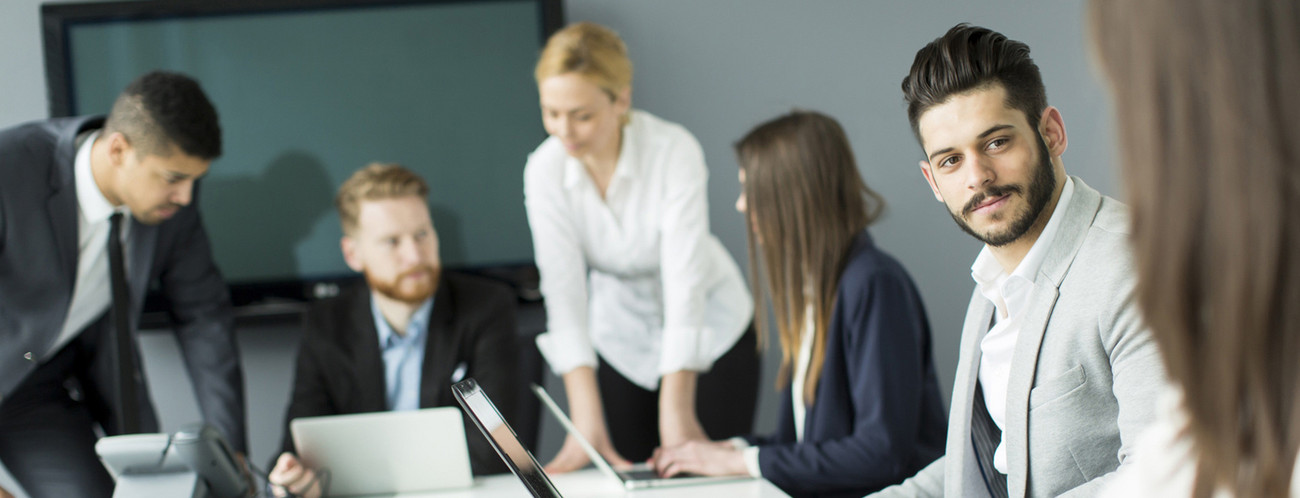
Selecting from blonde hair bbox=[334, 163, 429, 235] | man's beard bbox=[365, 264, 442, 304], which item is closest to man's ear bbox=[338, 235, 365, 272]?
blonde hair bbox=[334, 163, 429, 235]

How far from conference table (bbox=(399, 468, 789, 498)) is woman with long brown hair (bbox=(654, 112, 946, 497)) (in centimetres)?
6

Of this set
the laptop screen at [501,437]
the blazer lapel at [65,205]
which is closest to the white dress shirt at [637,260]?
the blazer lapel at [65,205]

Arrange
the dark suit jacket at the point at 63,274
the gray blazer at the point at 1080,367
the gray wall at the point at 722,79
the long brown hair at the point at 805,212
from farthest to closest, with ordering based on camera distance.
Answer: the gray wall at the point at 722,79 → the dark suit jacket at the point at 63,274 → the long brown hair at the point at 805,212 → the gray blazer at the point at 1080,367

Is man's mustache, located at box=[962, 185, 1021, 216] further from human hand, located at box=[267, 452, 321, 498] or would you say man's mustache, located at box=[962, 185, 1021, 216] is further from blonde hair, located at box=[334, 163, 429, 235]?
blonde hair, located at box=[334, 163, 429, 235]

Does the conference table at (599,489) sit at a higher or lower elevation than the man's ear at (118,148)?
lower

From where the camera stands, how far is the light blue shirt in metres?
2.35

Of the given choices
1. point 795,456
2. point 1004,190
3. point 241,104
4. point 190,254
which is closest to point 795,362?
point 795,456

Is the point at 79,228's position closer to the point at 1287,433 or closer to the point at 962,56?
the point at 962,56

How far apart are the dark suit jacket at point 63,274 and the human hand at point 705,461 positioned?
4.16 ft

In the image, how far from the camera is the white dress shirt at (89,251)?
2172 millimetres

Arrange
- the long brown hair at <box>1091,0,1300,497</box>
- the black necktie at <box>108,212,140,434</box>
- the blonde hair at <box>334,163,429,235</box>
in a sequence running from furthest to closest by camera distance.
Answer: the blonde hair at <box>334,163,429,235</box>, the black necktie at <box>108,212,140,434</box>, the long brown hair at <box>1091,0,1300,497</box>

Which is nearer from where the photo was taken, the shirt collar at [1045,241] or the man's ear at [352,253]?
the shirt collar at [1045,241]

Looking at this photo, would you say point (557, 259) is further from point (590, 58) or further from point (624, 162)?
point (590, 58)

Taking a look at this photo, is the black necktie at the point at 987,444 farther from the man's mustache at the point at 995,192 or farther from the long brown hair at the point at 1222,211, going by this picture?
the long brown hair at the point at 1222,211
